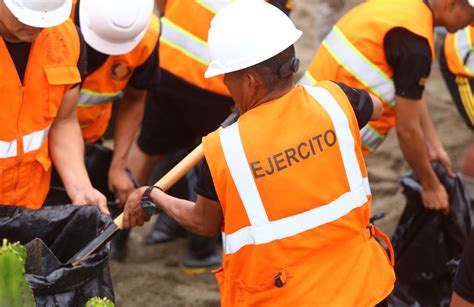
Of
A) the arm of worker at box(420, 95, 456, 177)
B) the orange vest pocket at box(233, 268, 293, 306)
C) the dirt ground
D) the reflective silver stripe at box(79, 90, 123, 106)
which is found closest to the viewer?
the orange vest pocket at box(233, 268, 293, 306)

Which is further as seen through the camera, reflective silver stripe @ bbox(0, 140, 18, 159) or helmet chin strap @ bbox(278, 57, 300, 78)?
reflective silver stripe @ bbox(0, 140, 18, 159)

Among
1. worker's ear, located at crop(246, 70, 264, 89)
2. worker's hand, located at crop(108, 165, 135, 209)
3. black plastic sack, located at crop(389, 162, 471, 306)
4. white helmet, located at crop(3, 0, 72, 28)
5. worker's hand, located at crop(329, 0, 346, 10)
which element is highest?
worker's ear, located at crop(246, 70, 264, 89)

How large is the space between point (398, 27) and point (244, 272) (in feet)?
4.68

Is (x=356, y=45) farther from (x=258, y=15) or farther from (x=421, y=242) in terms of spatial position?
(x=258, y=15)

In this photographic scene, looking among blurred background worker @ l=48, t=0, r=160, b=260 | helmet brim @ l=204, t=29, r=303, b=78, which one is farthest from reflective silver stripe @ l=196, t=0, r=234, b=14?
helmet brim @ l=204, t=29, r=303, b=78

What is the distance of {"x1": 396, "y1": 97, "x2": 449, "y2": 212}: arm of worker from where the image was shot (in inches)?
153

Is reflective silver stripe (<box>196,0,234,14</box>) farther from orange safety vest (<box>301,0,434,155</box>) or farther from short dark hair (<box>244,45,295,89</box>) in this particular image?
short dark hair (<box>244,45,295,89</box>)

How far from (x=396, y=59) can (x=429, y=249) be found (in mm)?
886

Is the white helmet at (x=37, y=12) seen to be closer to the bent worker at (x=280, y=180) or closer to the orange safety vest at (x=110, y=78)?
the bent worker at (x=280, y=180)

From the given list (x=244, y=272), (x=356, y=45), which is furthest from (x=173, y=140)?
(x=244, y=272)

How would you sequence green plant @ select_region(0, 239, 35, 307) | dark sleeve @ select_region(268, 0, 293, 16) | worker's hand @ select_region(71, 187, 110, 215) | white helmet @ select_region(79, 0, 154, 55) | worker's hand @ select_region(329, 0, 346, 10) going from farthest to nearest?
worker's hand @ select_region(329, 0, 346, 10)
dark sleeve @ select_region(268, 0, 293, 16)
white helmet @ select_region(79, 0, 154, 55)
worker's hand @ select_region(71, 187, 110, 215)
green plant @ select_region(0, 239, 35, 307)

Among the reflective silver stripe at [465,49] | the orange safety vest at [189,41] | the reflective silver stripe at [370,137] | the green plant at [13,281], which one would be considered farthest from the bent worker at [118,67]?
the reflective silver stripe at [465,49]

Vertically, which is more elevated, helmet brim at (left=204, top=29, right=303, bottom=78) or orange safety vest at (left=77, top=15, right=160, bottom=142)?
helmet brim at (left=204, top=29, right=303, bottom=78)

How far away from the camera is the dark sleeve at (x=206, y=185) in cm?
274
